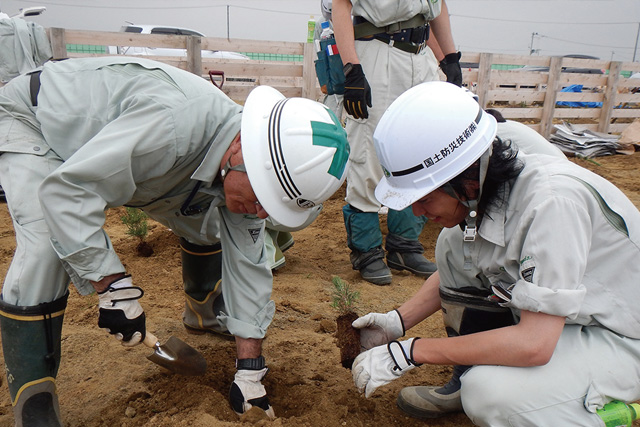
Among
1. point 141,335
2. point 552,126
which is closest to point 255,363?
point 141,335

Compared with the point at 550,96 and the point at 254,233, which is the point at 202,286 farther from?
the point at 550,96

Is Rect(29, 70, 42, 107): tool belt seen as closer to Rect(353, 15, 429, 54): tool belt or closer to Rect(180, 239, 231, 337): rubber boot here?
Rect(180, 239, 231, 337): rubber boot

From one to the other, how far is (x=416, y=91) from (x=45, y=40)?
5.69 meters

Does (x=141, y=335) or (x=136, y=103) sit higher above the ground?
(x=136, y=103)

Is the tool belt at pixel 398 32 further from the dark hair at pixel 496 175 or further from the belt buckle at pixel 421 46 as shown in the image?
the dark hair at pixel 496 175

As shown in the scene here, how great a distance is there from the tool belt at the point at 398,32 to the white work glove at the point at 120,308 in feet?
7.78

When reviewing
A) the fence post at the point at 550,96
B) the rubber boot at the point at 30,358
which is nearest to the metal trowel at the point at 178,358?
the rubber boot at the point at 30,358

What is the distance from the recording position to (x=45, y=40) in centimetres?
610

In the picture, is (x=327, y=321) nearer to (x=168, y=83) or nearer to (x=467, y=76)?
(x=168, y=83)

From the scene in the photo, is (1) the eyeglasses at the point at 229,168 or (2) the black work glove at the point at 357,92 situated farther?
(2) the black work glove at the point at 357,92

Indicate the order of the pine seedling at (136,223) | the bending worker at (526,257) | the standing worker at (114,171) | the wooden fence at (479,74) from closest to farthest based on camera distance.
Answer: the bending worker at (526,257) → the standing worker at (114,171) → the pine seedling at (136,223) → the wooden fence at (479,74)

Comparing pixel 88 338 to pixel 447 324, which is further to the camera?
pixel 88 338

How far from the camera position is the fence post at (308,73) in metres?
7.95

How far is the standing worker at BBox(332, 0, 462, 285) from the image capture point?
339 cm
